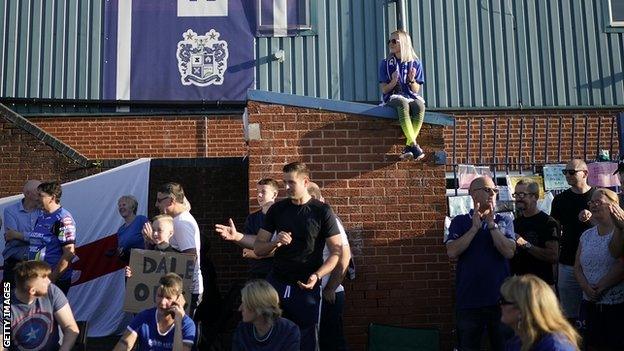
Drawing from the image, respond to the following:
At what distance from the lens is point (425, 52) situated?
466 inches

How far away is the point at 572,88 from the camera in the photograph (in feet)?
39.1

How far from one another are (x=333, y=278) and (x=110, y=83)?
7.69 meters

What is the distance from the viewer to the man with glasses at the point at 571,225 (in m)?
5.72

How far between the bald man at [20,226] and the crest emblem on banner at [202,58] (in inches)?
219

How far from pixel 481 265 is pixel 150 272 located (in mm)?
2818

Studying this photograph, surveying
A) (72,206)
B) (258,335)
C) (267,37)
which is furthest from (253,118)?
(267,37)

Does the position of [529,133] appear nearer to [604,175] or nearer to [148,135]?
[604,175]

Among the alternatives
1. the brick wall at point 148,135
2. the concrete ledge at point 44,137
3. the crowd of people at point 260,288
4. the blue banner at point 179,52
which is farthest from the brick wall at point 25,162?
the crowd of people at point 260,288

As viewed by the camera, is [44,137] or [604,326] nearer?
[604,326]

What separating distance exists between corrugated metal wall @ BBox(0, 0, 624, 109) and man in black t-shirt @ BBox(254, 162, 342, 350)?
677 cm

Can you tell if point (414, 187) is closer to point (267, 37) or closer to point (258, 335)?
point (258, 335)

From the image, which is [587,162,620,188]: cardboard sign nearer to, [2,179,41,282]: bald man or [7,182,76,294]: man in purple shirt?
[7,182,76,294]: man in purple shirt

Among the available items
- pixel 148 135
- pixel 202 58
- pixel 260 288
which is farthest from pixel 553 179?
pixel 148 135

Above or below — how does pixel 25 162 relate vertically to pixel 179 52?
below
